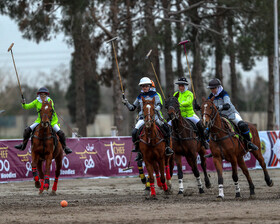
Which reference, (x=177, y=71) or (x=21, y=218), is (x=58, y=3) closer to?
(x=177, y=71)

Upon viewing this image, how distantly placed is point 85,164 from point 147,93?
8.88 meters

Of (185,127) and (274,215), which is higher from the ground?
(185,127)

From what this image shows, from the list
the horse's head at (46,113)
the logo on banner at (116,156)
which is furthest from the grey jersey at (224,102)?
the logo on banner at (116,156)

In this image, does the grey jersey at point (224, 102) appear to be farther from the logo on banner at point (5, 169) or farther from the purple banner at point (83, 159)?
the logo on banner at point (5, 169)

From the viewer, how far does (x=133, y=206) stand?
12.5 m

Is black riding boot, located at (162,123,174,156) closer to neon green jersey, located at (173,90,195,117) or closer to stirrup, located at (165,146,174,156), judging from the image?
stirrup, located at (165,146,174,156)

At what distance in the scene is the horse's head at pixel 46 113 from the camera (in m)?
15.2

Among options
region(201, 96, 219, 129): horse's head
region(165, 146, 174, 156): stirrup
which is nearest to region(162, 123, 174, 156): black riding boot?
region(165, 146, 174, 156): stirrup

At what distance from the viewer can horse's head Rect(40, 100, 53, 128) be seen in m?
15.2

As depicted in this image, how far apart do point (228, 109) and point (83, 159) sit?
9598mm

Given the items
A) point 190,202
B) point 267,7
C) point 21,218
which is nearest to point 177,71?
point 267,7

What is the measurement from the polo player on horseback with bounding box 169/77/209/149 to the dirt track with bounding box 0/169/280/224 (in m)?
1.67

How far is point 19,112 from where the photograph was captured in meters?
73.2

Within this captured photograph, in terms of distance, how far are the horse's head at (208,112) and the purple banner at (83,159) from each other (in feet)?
31.8
